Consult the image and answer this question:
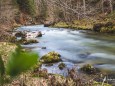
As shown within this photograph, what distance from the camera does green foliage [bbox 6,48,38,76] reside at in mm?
1075

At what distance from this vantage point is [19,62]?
42.6 inches

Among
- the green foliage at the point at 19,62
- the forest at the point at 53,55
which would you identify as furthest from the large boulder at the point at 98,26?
the green foliage at the point at 19,62

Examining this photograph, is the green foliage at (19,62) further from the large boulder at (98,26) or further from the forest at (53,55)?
the large boulder at (98,26)

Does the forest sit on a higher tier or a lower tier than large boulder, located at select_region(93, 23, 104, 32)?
higher

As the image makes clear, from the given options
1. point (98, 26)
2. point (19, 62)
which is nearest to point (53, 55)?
point (19, 62)

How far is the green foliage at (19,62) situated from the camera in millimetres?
1075

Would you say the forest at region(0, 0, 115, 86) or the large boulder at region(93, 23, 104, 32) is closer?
the forest at region(0, 0, 115, 86)

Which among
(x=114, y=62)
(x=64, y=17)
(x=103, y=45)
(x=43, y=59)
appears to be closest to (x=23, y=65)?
(x=64, y=17)

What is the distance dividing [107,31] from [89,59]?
1479cm

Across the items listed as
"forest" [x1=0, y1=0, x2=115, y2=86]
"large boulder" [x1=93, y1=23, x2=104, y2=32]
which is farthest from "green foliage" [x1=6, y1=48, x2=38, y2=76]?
"large boulder" [x1=93, y1=23, x2=104, y2=32]

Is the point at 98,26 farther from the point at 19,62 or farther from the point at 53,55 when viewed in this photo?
the point at 19,62

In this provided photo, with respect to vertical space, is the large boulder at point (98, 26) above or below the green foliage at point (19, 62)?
below

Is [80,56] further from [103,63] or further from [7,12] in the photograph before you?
[7,12]

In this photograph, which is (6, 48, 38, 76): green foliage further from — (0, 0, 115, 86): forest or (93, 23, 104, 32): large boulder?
(93, 23, 104, 32): large boulder
